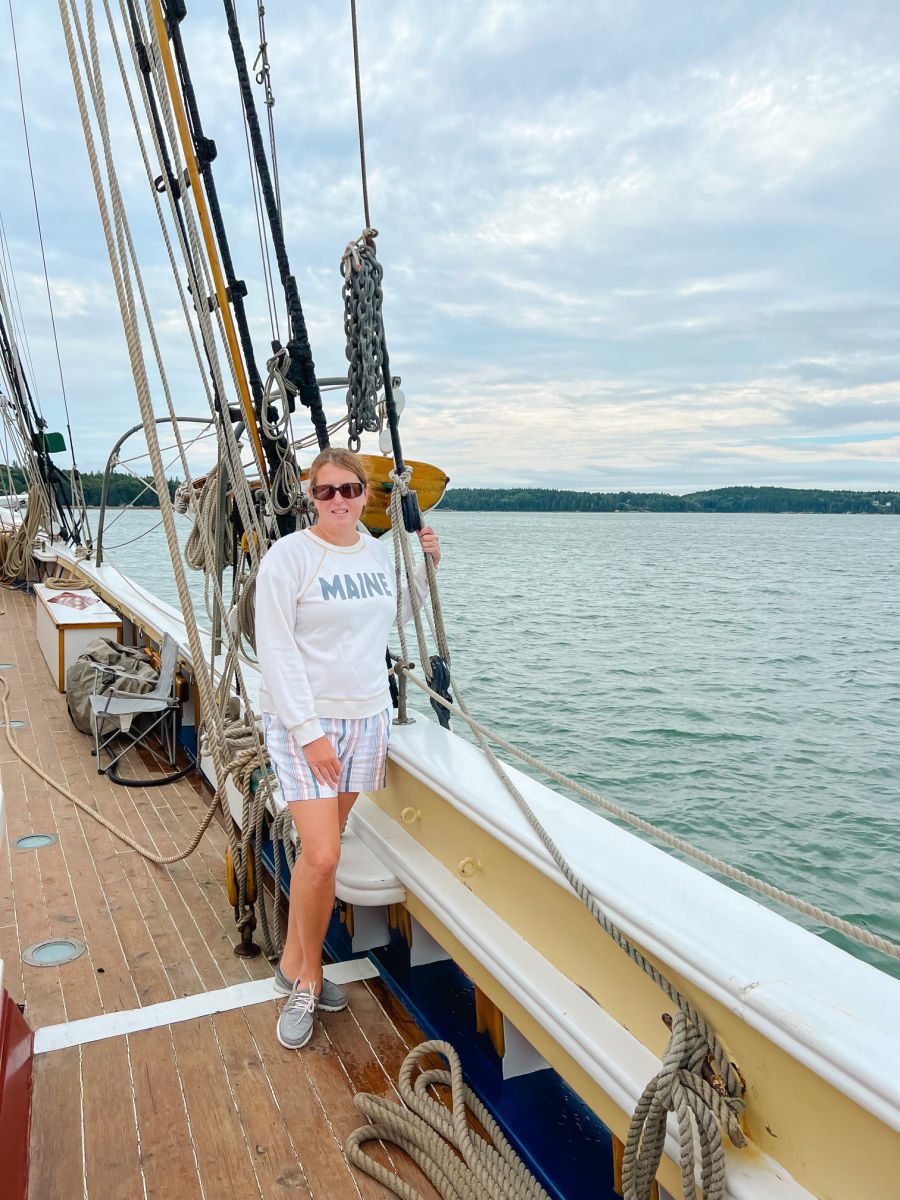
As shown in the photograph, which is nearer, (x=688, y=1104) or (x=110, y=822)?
(x=688, y=1104)

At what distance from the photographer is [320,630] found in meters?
2.01

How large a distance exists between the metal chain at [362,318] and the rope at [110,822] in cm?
138

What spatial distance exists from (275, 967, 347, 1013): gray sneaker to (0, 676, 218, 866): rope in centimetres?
75

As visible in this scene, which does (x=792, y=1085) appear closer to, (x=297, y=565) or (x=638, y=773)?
(x=297, y=565)

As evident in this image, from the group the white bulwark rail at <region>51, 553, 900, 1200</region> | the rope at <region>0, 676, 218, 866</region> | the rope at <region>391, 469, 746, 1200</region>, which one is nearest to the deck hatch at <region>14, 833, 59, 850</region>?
the rope at <region>0, 676, 218, 866</region>

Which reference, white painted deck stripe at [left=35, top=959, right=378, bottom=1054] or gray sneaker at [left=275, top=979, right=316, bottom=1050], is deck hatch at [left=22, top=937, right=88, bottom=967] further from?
gray sneaker at [left=275, top=979, right=316, bottom=1050]

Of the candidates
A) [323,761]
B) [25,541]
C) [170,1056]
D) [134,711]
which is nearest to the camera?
[323,761]

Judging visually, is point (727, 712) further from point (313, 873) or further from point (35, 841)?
point (313, 873)

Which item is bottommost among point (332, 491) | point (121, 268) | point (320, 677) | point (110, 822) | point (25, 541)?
point (110, 822)

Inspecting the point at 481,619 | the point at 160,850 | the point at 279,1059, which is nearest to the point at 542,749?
the point at 160,850

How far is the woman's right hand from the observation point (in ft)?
6.46

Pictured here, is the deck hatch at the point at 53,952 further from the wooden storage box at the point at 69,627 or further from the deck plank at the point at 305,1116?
the wooden storage box at the point at 69,627

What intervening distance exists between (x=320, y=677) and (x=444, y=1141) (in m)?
1.00

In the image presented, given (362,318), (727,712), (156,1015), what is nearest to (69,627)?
(156,1015)
